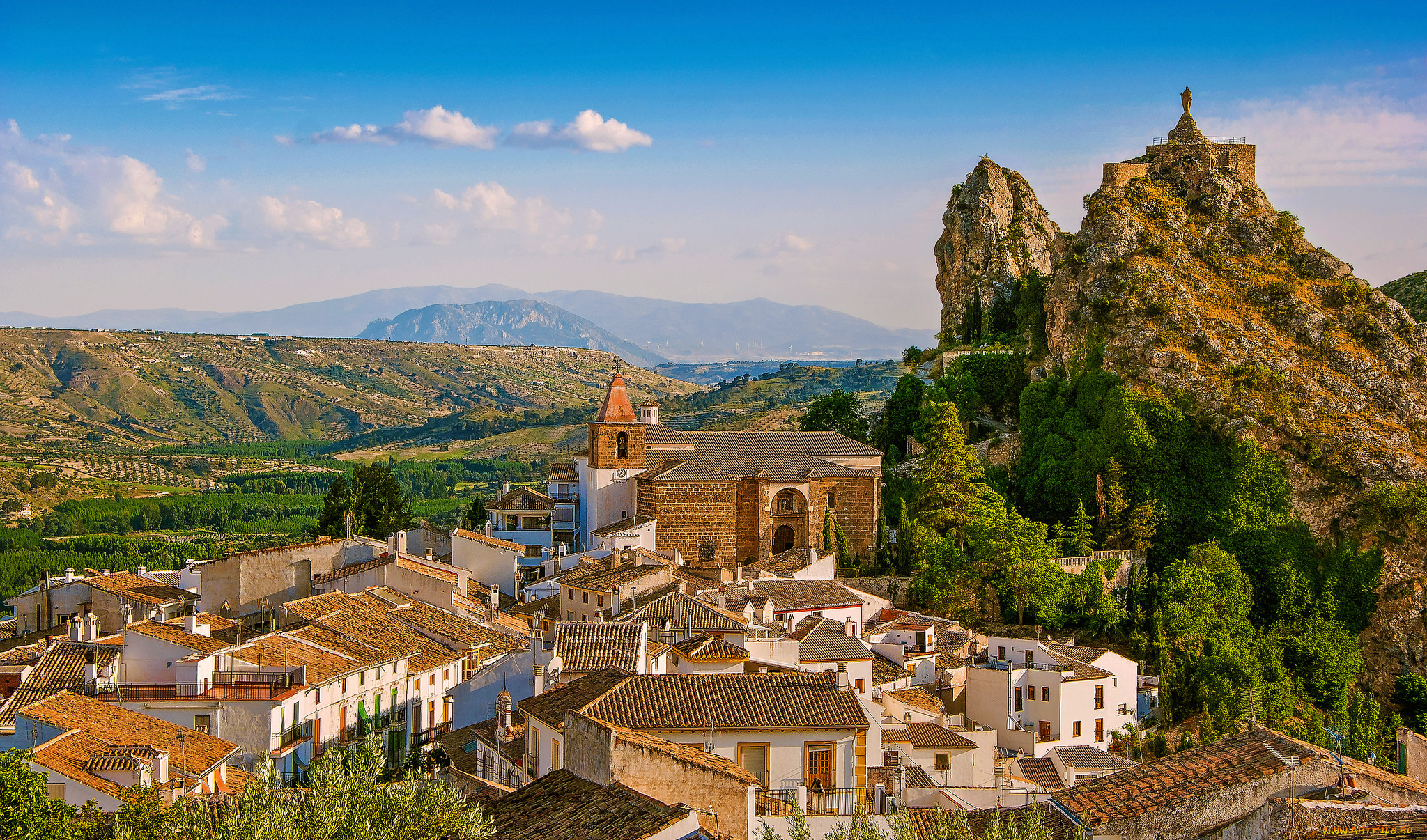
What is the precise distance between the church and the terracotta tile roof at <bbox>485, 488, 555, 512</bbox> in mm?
1761

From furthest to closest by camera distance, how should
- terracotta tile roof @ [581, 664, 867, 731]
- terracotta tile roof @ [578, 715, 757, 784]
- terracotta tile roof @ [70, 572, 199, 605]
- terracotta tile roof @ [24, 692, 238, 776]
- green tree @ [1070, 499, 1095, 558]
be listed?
1. green tree @ [1070, 499, 1095, 558]
2. terracotta tile roof @ [70, 572, 199, 605]
3. terracotta tile roof @ [24, 692, 238, 776]
4. terracotta tile roof @ [581, 664, 867, 731]
5. terracotta tile roof @ [578, 715, 757, 784]

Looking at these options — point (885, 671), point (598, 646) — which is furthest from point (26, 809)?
point (885, 671)

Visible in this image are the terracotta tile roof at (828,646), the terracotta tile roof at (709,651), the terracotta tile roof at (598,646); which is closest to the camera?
the terracotta tile roof at (598,646)

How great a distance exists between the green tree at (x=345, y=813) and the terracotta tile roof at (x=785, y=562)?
35.4 metres

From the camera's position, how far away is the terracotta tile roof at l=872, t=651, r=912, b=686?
3881 cm

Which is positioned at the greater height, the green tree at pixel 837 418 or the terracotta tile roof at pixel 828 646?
the green tree at pixel 837 418

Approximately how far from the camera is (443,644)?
118 feet

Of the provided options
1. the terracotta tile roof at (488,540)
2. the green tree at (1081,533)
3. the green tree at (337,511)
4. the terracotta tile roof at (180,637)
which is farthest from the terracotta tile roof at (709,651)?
the green tree at (337,511)

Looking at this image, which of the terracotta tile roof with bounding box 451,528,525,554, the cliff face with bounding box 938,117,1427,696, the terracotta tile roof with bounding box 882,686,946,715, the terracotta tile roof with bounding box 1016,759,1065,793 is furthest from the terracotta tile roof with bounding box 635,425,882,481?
the terracotta tile roof with bounding box 1016,759,1065,793

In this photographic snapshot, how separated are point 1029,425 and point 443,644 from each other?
37288 mm

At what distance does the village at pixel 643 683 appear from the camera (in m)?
18.3

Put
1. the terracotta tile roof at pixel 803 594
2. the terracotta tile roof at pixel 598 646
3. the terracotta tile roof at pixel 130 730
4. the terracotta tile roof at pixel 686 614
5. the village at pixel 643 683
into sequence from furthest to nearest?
1. the terracotta tile roof at pixel 803 594
2. the terracotta tile roof at pixel 686 614
3. the terracotta tile roof at pixel 598 646
4. the terracotta tile roof at pixel 130 730
5. the village at pixel 643 683

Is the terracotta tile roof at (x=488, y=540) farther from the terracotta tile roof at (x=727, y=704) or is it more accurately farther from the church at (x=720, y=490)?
the terracotta tile roof at (x=727, y=704)

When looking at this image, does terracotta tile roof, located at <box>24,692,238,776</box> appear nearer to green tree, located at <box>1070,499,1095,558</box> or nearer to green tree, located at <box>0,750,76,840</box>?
green tree, located at <box>0,750,76,840</box>
